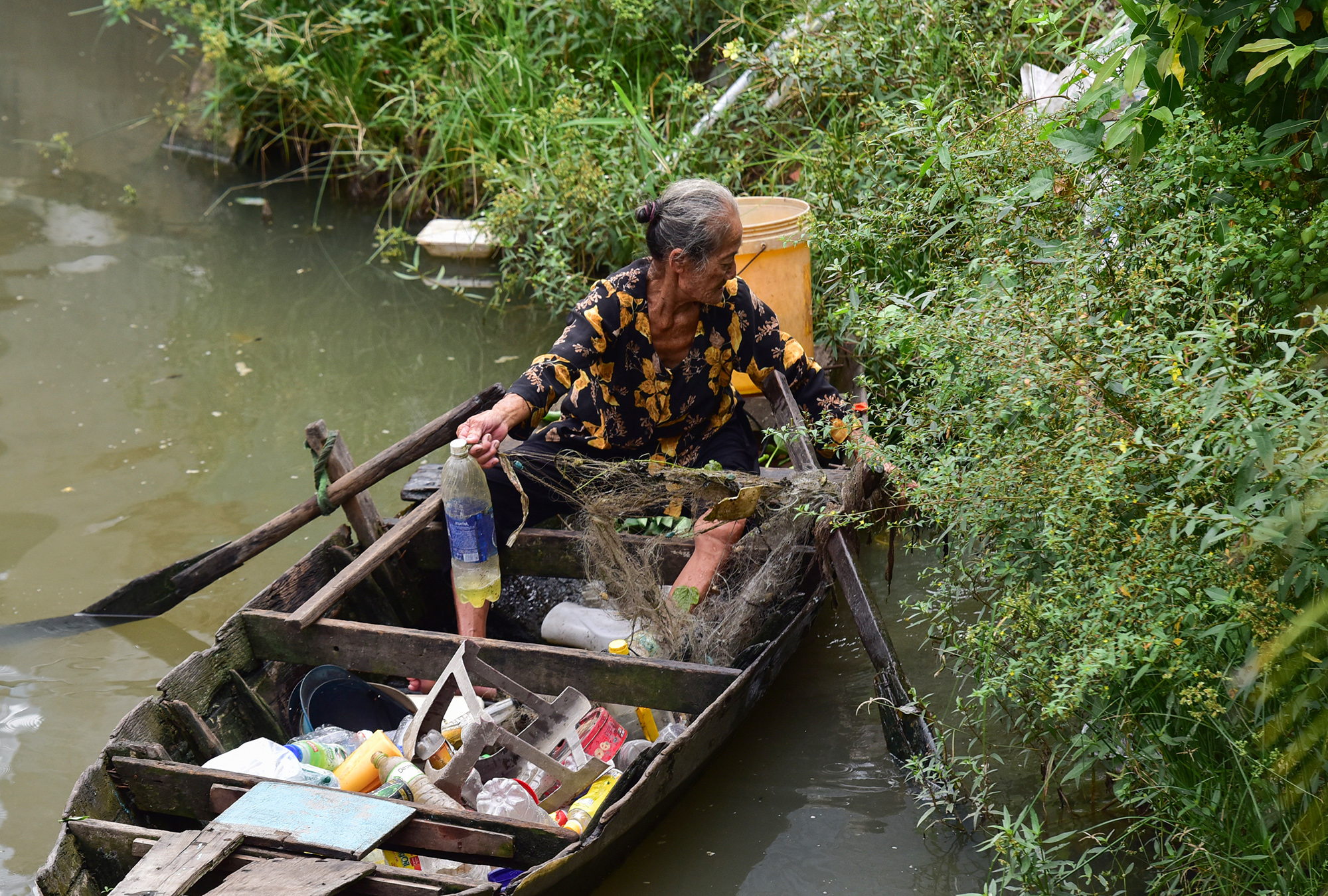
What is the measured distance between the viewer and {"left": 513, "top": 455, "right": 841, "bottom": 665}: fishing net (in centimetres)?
315

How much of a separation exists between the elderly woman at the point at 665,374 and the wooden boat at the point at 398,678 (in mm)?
284

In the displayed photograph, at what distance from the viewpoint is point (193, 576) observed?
139 inches

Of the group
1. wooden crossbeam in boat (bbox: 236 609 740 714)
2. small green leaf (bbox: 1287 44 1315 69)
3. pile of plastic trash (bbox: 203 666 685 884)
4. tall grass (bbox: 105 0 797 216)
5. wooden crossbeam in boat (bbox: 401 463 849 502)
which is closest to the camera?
small green leaf (bbox: 1287 44 1315 69)

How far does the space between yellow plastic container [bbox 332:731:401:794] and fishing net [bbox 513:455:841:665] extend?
0.82 metres

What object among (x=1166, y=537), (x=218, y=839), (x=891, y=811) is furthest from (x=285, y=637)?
(x=1166, y=537)

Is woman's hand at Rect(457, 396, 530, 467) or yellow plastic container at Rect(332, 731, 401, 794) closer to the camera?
yellow plastic container at Rect(332, 731, 401, 794)

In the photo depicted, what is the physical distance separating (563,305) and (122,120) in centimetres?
692

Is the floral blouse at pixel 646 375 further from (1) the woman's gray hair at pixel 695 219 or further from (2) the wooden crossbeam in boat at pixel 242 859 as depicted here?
(2) the wooden crossbeam in boat at pixel 242 859

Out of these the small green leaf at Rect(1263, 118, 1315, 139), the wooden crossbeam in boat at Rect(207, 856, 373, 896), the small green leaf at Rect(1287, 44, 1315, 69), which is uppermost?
the small green leaf at Rect(1287, 44, 1315, 69)

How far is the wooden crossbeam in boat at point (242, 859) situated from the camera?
2.31 meters

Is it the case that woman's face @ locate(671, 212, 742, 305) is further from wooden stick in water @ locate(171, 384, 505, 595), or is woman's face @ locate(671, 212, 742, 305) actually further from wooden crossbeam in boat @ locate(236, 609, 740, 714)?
wooden crossbeam in boat @ locate(236, 609, 740, 714)

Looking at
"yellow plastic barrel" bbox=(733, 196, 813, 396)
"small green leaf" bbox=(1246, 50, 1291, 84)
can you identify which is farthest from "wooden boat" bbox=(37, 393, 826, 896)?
"small green leaf" bbox=(1246, 50, 1291, 84)

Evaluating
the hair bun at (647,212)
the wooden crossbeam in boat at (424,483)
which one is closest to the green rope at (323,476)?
the wooden crossbeam in boat at (424,483)

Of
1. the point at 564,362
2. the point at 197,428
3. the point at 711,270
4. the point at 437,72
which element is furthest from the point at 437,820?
the point at 437,72
